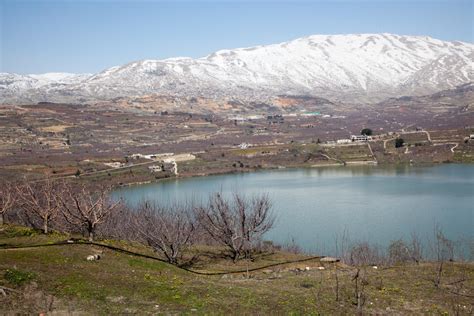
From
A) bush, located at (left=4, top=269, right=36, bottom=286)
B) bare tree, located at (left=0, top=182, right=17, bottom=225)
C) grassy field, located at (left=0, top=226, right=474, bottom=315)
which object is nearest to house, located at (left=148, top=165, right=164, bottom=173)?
bare tree, located at (left=0, top=182, right=17, bottom=225)

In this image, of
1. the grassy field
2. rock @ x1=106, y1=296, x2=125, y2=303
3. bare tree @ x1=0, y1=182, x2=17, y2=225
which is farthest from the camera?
bare tree @ x1=0, y1=182, x2=17, y2=225

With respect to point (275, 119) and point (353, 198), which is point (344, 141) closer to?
point (275, 119)

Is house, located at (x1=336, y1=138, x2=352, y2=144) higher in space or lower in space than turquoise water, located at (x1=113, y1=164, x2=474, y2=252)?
higher

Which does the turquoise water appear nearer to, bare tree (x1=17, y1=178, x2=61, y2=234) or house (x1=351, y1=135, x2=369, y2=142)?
bare tree (x1=17, y1=178, x2=61, y2=234)

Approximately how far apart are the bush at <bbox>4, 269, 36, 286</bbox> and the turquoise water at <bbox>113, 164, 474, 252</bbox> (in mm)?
26198

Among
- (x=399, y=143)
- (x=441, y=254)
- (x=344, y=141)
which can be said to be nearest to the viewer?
(x=441, y=254)

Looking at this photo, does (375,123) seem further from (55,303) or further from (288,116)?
(55,303)

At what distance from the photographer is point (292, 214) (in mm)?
50781

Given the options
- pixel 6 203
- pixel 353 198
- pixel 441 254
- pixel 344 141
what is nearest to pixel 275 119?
pixel 344 141

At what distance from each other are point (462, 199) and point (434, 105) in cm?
15494

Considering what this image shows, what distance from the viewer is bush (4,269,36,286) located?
12680 mm

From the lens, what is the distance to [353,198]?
61.0 meters

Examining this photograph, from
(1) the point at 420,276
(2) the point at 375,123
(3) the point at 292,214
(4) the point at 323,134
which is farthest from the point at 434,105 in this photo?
(1) the point at 420,276

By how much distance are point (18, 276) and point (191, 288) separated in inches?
185
